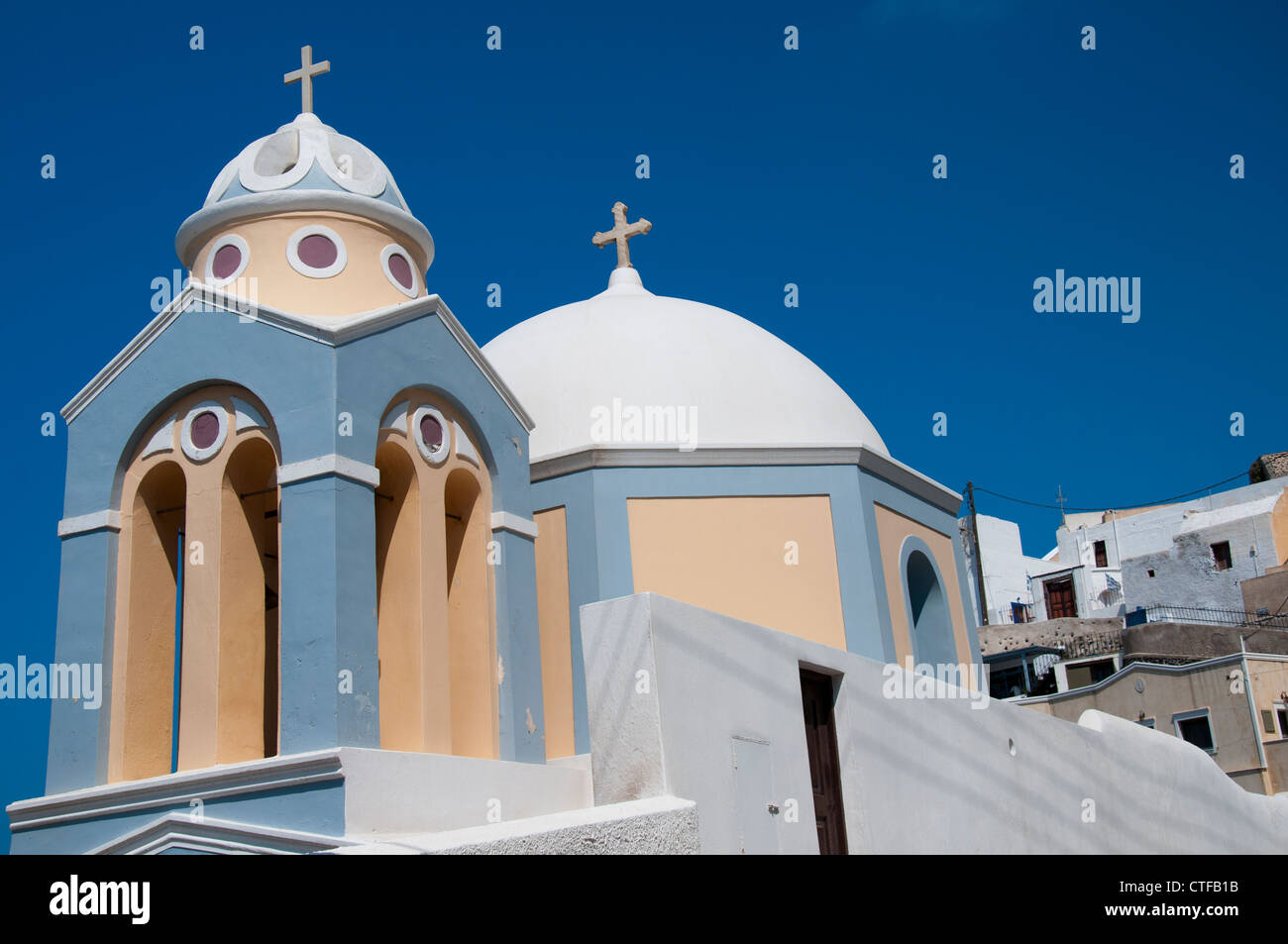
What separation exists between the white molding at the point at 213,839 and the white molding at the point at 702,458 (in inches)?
179

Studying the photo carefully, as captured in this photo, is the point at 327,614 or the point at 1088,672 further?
the point at 1088,672

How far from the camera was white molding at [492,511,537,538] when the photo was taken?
8672 mm

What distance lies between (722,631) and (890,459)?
5.03 metres

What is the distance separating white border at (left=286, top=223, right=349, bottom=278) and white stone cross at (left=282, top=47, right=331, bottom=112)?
1.26 meters

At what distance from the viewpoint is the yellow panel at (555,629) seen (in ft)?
33.3

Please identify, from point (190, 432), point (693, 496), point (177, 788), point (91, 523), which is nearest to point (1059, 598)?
point (693, 496)

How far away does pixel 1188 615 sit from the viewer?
1602 inches

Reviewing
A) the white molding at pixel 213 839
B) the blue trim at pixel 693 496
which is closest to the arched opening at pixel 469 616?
the white molding at pixel 213 839

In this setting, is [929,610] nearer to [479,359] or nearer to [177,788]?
[479,359]

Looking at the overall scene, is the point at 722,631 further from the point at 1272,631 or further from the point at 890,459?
the point at 1272,631

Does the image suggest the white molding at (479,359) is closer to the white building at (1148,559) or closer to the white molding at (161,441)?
the white molding at (161,441)

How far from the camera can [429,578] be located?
803cm

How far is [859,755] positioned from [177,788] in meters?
3.79
